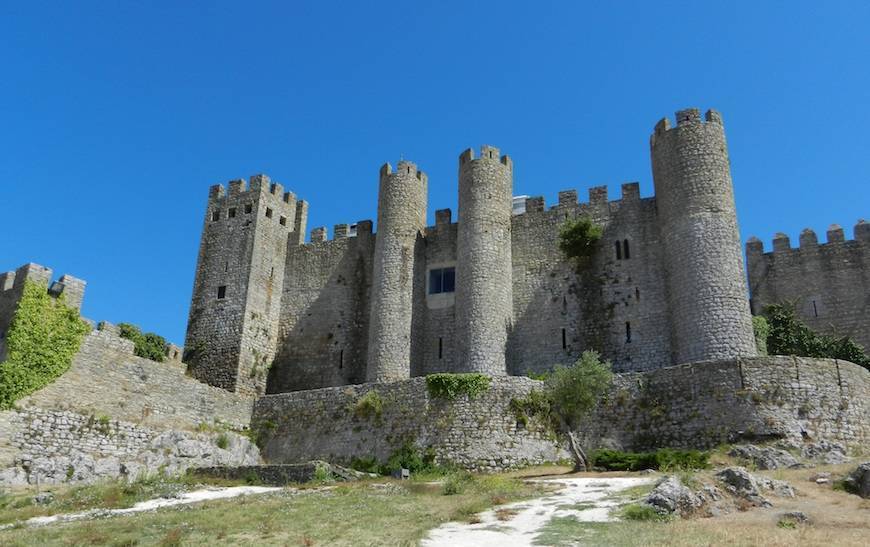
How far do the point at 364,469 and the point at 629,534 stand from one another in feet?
44.8

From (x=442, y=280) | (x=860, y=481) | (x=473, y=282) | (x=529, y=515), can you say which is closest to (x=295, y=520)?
(x=529, y=515)

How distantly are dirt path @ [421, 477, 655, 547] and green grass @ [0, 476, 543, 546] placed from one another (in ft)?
1.46

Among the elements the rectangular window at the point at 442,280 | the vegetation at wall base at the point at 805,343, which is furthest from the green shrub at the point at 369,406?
the vegetation at wall base at the point at 805,343

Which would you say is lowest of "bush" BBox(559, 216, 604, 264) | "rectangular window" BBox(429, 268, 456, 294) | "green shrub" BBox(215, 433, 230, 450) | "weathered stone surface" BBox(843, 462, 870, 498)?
"weathered stone surface" BBox(843, 462, 870, 498)

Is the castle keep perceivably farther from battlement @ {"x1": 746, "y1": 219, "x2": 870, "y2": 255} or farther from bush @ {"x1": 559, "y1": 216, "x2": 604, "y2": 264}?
battlement @ {"x1": 746, "y1": 219, "x2": 870, "y2": 255}

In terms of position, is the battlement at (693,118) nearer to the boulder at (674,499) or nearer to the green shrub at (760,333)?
the green shrub at (760,333)

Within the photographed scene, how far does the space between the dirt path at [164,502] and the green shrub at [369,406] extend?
5807 millimetres

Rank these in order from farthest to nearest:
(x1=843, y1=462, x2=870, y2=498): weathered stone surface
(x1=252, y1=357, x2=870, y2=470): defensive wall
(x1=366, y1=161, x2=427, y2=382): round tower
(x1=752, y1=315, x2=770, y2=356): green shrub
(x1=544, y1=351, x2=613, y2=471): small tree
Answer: (x1=366, y1=161, x2=427, y2=382): round tower → (x1=752, y1=315, x2=770, y2=356): green shrub → (x1=544, y1=351, x2=613, y2=471): small tree → (x1=252, y1=357, x2=870, y2=470): defensive wall → (x1=843, y1=462, x2=870, y2=498): weathered stone surface

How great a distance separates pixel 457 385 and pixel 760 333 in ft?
39.0

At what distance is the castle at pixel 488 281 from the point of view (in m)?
29.4

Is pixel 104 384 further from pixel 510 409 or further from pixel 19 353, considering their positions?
pixel 510 409

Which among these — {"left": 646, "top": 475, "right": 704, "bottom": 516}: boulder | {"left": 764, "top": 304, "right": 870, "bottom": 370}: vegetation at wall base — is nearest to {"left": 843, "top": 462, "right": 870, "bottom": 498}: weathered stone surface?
{"left": 646, "top": 475, "right": 704, "bottom": 516}: boulder

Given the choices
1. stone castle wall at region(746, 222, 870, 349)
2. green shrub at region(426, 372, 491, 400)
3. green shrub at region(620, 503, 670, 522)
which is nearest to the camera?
green shrub at region(620, 503, 670, 522)

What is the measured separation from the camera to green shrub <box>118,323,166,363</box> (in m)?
31.1
